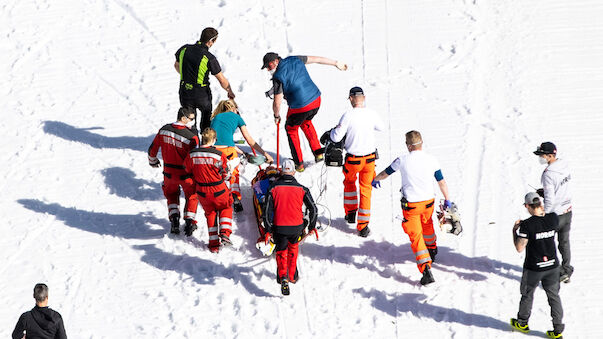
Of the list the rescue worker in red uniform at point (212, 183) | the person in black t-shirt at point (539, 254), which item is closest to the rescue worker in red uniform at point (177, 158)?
the rescue worker in red uniform at point (212, 183)

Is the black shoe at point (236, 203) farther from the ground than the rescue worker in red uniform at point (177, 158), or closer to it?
closer to it

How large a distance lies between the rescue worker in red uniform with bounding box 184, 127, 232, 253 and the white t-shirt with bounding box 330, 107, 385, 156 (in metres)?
1.70

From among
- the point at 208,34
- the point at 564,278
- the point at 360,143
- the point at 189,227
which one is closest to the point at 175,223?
the point at 189,227

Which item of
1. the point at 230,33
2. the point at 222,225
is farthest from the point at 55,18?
the point at 222,225

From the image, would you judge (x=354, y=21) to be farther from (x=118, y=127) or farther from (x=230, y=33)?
(x=118, y=127)

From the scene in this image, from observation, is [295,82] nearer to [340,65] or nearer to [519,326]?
[340,65]

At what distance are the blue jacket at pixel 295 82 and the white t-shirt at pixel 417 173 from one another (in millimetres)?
2346

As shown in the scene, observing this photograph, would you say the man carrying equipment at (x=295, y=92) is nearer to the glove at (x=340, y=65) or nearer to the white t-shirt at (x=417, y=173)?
the glove at (x=340, y=65)

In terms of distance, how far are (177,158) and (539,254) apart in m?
5.01

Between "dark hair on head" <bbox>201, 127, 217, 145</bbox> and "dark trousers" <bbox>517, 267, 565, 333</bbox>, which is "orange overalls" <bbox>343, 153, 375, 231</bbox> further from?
"dark trousers" <bbox>517, 267, 565, 333</bbox>

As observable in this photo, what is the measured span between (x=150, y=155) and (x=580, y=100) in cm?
737

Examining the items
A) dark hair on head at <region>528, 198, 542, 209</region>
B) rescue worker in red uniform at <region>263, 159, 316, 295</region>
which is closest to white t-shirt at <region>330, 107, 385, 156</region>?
rescue worker in red uniform at <region>263, 159, 316, 295</region>

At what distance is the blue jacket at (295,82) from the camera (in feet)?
40.5

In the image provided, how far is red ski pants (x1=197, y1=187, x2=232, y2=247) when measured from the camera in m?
11.4
